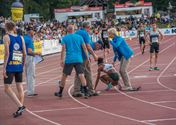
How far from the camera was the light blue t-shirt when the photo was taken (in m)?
13.2

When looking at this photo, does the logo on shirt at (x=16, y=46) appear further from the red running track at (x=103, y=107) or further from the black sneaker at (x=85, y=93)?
the black sneaker at (x=85, y=93)

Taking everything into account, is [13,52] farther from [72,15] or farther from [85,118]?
[72,15]

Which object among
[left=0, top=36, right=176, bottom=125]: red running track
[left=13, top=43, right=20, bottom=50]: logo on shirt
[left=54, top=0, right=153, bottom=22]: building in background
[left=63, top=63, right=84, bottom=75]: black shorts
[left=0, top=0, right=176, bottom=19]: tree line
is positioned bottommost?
[left=0, top=36, right=176, bottom=125]: red running track

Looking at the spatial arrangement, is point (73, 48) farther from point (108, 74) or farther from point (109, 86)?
point (109, 86)

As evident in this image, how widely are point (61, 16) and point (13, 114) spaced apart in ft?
198

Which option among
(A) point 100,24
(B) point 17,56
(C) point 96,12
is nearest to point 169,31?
(A) point 100,24

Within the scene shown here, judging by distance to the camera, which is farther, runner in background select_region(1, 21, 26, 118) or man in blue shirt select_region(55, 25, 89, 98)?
man in blue shirt select_region(55, 25, 89, 98)

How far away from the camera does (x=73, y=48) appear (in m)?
13.2

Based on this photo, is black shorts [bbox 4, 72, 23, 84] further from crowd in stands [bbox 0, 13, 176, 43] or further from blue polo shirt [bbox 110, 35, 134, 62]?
crowd in stands [bbox 0, 13, 176, 43]

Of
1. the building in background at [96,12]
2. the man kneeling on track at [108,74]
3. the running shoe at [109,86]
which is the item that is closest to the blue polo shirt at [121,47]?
the man kneeling on track at [108,74]

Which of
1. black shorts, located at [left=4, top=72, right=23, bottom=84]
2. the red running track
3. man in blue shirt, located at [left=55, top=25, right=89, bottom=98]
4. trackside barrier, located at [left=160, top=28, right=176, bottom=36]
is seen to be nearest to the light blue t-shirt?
man in blue shirt, located at [left=55, top=25, right=89, bottom=98]

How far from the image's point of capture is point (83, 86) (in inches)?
529

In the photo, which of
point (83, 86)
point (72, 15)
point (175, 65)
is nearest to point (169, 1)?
point (72, 15)

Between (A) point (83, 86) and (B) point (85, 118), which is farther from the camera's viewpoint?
(A) point (83, 86)
